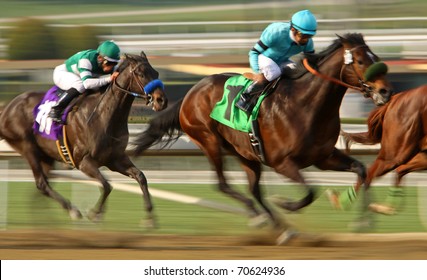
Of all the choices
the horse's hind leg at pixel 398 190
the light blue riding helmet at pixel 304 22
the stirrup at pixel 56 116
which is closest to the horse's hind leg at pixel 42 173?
the stirrup at pixel 56 116

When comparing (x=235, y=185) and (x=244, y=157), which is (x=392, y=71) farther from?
(x=244, y=157)

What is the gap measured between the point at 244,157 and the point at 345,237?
1029 millimetres

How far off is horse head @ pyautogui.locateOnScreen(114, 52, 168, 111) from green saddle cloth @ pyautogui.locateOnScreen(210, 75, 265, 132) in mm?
429

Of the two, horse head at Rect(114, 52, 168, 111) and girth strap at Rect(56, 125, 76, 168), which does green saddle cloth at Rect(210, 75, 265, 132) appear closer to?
horse head at Rect(114, 52, 168, 111)

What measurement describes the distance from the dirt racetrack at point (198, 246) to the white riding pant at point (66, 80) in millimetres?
1238

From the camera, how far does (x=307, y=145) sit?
646 cm

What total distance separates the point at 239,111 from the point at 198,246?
115 centimetres

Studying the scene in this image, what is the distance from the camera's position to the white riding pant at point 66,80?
7.55 m

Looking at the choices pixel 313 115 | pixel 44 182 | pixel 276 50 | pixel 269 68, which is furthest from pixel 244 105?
pixel 44 182

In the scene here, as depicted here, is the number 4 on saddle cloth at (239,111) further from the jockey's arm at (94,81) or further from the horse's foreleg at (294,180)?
the jockey's arm at (94,81)

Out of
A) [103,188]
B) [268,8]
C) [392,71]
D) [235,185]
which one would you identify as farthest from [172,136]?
[268,8]

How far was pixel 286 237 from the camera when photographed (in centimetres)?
637

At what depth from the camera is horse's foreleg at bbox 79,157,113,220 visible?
717 centimetres

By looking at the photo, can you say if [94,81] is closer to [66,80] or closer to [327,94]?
[66,80]
